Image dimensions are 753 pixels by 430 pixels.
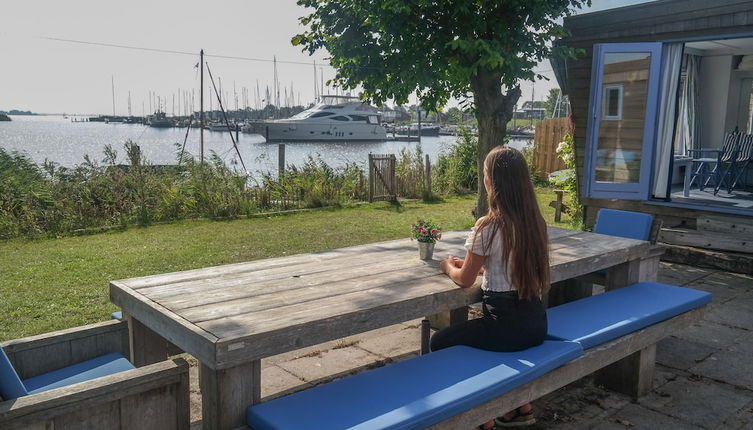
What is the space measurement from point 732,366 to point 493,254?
2.26 m

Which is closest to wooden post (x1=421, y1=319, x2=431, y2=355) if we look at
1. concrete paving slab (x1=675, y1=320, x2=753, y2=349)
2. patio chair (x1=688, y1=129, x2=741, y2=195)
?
concrete paving slab (x1=675, y1=320, x2=753, y2=349)

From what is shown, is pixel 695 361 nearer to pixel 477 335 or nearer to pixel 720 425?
pixel 720 425

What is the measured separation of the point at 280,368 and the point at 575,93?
21.4 feet

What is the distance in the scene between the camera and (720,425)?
10.8ft

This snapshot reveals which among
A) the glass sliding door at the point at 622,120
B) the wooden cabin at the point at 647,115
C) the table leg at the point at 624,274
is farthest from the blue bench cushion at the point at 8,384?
the glass sliding door at the point at 622,120

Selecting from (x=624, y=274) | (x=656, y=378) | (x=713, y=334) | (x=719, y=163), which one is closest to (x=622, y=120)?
(x=719, y=163)

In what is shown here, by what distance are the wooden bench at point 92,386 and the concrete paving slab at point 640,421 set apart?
7.15 feet

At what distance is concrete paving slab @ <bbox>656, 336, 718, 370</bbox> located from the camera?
13.6 ft

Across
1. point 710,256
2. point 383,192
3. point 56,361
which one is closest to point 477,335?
point 56,361

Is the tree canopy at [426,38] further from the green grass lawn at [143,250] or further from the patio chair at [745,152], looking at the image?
the patio chair at [745,152]

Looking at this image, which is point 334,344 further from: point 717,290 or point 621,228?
point 717,290

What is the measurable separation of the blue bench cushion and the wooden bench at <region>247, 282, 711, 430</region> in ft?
2.57

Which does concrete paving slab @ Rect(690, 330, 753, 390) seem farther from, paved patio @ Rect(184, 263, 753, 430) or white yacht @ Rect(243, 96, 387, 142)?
white yacht @ Rect(243, 96, 387, 142)

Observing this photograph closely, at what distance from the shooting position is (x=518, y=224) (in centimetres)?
291
